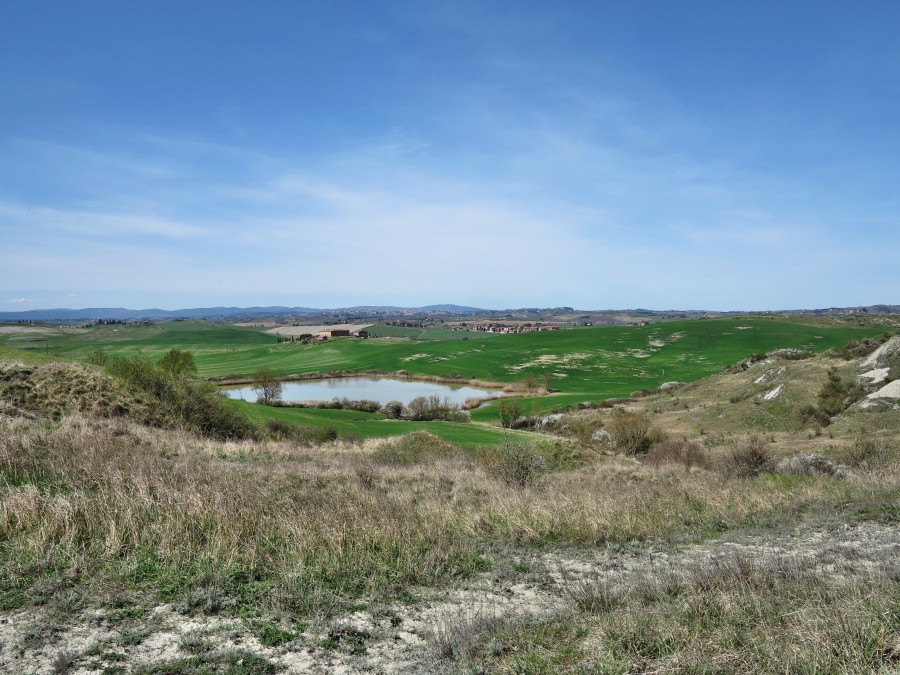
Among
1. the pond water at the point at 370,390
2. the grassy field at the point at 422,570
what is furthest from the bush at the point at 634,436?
the pond water at the point at 370,390

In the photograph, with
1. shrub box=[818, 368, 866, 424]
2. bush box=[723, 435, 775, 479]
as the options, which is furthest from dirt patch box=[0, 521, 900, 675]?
shrub box=[818, 368, 866, 424]

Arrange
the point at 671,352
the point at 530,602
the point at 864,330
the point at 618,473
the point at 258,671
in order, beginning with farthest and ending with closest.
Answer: the point at 864,330, the point at 671,352, the point at 618,473, the point at 530,602, the point at 258,671

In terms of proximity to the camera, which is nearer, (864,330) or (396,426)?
(396,426)

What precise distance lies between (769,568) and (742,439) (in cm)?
2666

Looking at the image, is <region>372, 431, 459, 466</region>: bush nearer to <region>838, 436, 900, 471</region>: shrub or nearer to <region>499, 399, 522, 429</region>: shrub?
<region>838, 436, 900, 471</region>: shrub

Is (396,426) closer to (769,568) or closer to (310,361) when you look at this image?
(769,568)

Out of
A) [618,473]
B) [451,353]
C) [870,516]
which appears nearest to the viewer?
[870,516]

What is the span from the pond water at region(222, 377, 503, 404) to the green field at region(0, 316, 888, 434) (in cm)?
696

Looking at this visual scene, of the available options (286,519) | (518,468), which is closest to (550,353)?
(518,468)

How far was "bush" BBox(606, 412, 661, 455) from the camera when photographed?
→ 32.1 metres

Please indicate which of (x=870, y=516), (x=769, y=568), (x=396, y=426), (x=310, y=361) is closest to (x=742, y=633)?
(x=769, y=568)

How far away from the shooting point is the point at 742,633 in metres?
4.44

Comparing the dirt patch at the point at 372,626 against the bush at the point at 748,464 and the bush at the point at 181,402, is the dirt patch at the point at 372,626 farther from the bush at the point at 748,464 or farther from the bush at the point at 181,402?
the bush at the point at 181,402

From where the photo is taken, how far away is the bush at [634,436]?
32.1 metres
